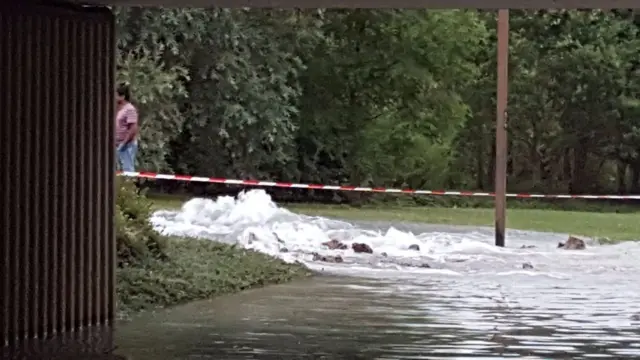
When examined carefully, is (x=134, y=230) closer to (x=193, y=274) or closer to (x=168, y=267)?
(x=168, y=267)

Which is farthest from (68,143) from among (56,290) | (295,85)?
(295,85)

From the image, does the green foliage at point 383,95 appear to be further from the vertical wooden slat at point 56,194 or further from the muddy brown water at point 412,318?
the vertical wooden slat at point 56,194

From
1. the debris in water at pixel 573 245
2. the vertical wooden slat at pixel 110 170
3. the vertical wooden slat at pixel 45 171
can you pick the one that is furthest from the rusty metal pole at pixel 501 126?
the vertical wooden slat at pixel 45 171

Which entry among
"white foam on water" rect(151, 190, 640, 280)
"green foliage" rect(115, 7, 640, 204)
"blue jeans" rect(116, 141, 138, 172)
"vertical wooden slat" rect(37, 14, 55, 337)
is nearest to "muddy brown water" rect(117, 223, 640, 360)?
"white foam on water" rect(151, 190, 640, 280)

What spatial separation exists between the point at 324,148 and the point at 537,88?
823cm

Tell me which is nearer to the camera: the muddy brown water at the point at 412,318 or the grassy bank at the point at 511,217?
the muddy brown water at the point at 412,318

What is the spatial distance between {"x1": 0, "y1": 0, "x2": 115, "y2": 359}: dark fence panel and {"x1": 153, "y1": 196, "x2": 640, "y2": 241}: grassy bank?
16.4 meters

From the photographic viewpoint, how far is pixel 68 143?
12062 mm

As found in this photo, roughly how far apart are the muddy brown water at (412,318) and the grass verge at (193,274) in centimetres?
29

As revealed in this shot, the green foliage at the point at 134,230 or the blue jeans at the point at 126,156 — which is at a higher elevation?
the blue jeans at the point at 126,156

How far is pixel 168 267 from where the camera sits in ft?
51.7

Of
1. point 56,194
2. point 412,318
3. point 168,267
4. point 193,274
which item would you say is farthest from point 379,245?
point 56,194

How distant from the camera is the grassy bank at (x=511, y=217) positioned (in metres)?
31.0

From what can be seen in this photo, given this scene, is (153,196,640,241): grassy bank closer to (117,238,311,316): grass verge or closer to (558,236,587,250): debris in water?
(558,236,587,250): debris in water
